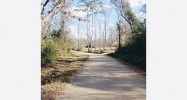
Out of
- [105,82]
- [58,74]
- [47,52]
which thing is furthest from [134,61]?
[47,52]

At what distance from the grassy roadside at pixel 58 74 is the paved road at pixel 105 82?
8 centimetres

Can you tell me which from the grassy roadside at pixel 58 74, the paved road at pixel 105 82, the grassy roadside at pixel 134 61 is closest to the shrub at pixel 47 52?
the grassy roadside at pixel 58 74

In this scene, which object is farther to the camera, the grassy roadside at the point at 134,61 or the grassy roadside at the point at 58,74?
the grassy roadside at the point at 134,61

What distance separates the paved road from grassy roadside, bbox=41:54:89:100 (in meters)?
0.08

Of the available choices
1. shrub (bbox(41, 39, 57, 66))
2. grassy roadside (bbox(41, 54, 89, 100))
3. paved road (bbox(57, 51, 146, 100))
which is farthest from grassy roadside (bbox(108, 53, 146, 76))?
shrub (bbox(41, 39, 57, 66))

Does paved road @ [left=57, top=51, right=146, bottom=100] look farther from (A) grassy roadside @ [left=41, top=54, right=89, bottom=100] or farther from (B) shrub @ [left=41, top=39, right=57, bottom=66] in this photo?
(B) shrub @ [left=41, top=39, right=57, bottom=66]

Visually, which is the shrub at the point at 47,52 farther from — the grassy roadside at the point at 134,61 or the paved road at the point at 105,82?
the grassy roadside at the point at 134,61

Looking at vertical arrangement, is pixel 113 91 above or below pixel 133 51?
below

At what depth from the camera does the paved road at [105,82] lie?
9.81 ft

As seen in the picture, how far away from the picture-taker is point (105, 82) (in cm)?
315
